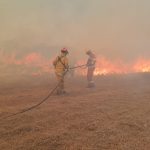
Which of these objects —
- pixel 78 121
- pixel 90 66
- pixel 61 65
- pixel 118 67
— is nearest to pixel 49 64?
pixel 118 67

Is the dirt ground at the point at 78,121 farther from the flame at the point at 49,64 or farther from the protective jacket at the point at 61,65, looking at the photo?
the flame at the point at 49,64

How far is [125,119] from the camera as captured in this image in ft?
29.1

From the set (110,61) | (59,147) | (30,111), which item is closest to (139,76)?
(110,61)

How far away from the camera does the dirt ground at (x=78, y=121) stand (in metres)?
6.99

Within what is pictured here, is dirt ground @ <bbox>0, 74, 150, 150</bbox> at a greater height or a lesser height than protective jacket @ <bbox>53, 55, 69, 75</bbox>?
lesser

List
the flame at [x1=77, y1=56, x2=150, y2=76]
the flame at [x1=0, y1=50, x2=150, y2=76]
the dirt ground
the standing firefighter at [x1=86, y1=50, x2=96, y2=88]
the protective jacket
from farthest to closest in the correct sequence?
the flame at [x1=0, y1=50, x2=150, y2=76] < the flame at [x1=77, y1=56, x2=150, y2=76] < the standing firefighter at [x1=86, y1=50, x2=96, y2=88] < the protective jacket < the dirt ground

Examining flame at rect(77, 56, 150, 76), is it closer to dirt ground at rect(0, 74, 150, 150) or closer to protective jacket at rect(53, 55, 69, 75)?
dirt ground at rect(0, 74, 150, 150)

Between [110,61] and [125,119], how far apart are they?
15719 millimetres

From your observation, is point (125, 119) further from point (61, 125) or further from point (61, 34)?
point (61, 34)

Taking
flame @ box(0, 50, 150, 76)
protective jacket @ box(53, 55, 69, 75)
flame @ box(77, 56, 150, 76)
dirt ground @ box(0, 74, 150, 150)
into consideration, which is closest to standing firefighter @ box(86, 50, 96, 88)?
dirt ground @ box(0, 74, 150, 150)

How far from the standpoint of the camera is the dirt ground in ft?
22.9

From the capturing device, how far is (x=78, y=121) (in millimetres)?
8711

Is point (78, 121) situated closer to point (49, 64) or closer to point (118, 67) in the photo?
point (118, 67)

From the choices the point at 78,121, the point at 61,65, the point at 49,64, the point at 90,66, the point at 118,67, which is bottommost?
the point at 78,121
